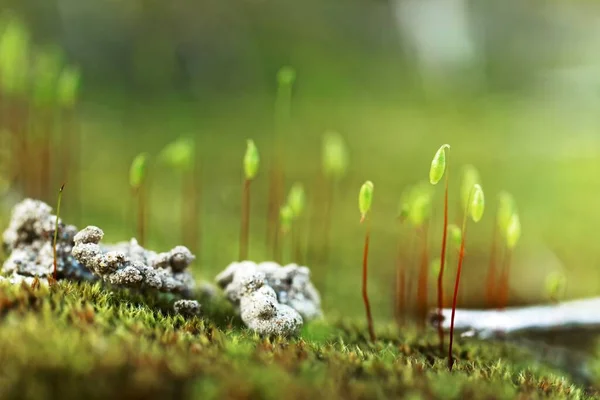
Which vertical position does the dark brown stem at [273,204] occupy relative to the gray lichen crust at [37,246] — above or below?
above

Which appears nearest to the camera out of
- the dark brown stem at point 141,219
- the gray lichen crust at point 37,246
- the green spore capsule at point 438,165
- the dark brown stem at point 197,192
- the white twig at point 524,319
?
the green spore capsule at point 438,165

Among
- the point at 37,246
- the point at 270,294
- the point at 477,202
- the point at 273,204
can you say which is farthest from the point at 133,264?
the point at 273,204

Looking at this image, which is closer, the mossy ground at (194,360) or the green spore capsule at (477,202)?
the mossy ground at (194,360)

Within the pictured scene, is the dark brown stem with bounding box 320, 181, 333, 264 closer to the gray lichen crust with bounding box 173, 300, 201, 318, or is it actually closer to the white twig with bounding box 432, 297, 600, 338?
the white twig with bounding box 432, 297, 600, 338

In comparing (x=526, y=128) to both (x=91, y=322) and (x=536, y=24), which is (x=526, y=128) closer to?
(x=536, y=24)

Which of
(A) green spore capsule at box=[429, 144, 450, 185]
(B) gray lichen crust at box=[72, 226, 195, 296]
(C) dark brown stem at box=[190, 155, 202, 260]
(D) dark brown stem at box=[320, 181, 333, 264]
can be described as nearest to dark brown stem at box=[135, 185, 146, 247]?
(B) gray lichen crust at box=[72, 226, 195, 296]

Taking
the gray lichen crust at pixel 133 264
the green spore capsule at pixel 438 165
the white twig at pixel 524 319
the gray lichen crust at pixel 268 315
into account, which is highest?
the green spore capsule at pixel 438 165

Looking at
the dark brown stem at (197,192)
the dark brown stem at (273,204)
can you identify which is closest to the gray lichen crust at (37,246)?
the dark brown stem at (273,204)

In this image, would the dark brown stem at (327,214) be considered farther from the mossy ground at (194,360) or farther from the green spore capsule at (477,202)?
the green spore capsule at (477,202)
